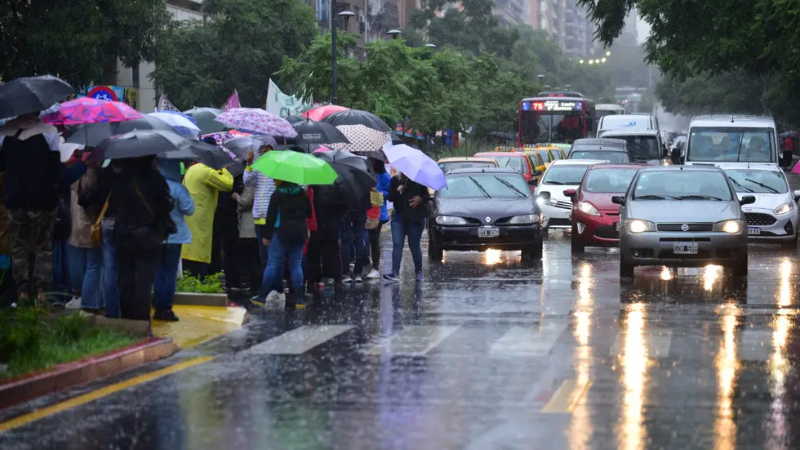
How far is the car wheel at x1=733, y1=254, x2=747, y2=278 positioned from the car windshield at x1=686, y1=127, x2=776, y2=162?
12.7 metres

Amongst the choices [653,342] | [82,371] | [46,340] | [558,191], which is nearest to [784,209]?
[558,191]

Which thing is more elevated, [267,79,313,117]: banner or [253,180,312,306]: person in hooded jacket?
[267,79,313,117]: banner

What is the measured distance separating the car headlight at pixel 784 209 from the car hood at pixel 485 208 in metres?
5.14

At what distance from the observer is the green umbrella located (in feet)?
48.0

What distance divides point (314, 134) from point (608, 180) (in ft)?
24.9

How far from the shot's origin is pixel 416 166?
18.0 metres

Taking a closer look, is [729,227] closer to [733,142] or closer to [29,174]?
[29,174]

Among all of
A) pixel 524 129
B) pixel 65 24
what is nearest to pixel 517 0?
pixel 524 129

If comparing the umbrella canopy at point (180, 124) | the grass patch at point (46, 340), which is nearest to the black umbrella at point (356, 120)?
the umbrella canopy at point (180, 124)

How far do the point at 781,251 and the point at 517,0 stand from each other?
179m

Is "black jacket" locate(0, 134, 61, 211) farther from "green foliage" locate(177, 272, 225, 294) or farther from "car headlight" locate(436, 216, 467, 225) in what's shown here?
"car headlight" locate(436, 216, 467, 225)

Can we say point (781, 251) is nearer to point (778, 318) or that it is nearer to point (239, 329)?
point (778, 318)

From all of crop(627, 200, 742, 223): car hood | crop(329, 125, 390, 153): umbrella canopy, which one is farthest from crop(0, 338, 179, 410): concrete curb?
crop(329, 125, 390, 153): umbrella canopy

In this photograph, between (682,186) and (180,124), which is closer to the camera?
(180,124)
